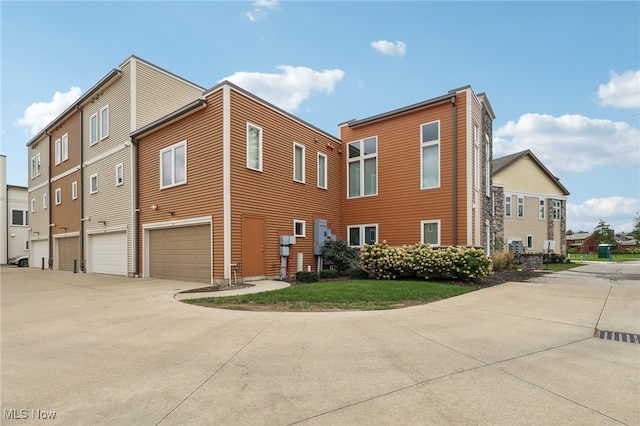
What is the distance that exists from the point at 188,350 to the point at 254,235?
748cm

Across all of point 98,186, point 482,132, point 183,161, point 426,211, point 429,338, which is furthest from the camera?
point 98,186

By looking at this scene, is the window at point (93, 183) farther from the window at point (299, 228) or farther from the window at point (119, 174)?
the window at point (299, 228)

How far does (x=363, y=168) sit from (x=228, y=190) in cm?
737

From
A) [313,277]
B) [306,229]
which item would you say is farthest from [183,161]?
[313,277]

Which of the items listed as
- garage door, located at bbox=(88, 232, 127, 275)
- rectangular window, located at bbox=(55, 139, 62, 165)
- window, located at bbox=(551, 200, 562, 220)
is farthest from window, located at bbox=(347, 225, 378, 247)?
window, located at bbox=(551, 200, 562, 220)

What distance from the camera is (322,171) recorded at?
15.7 meters

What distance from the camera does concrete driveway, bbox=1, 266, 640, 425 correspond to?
8.98 ft

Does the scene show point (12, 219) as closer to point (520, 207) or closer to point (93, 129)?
point (93, 129)

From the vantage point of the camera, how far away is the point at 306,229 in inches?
563

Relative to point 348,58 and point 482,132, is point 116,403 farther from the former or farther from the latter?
point 482,132

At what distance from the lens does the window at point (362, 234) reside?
15.4 meters

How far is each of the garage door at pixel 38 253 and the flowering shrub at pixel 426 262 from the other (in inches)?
836

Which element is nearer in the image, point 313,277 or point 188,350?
point 188,350

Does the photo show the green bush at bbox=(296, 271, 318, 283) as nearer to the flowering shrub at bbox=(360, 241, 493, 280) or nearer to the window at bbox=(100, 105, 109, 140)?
the flowering shrub at bbox=(360, 241, 493, 280)
